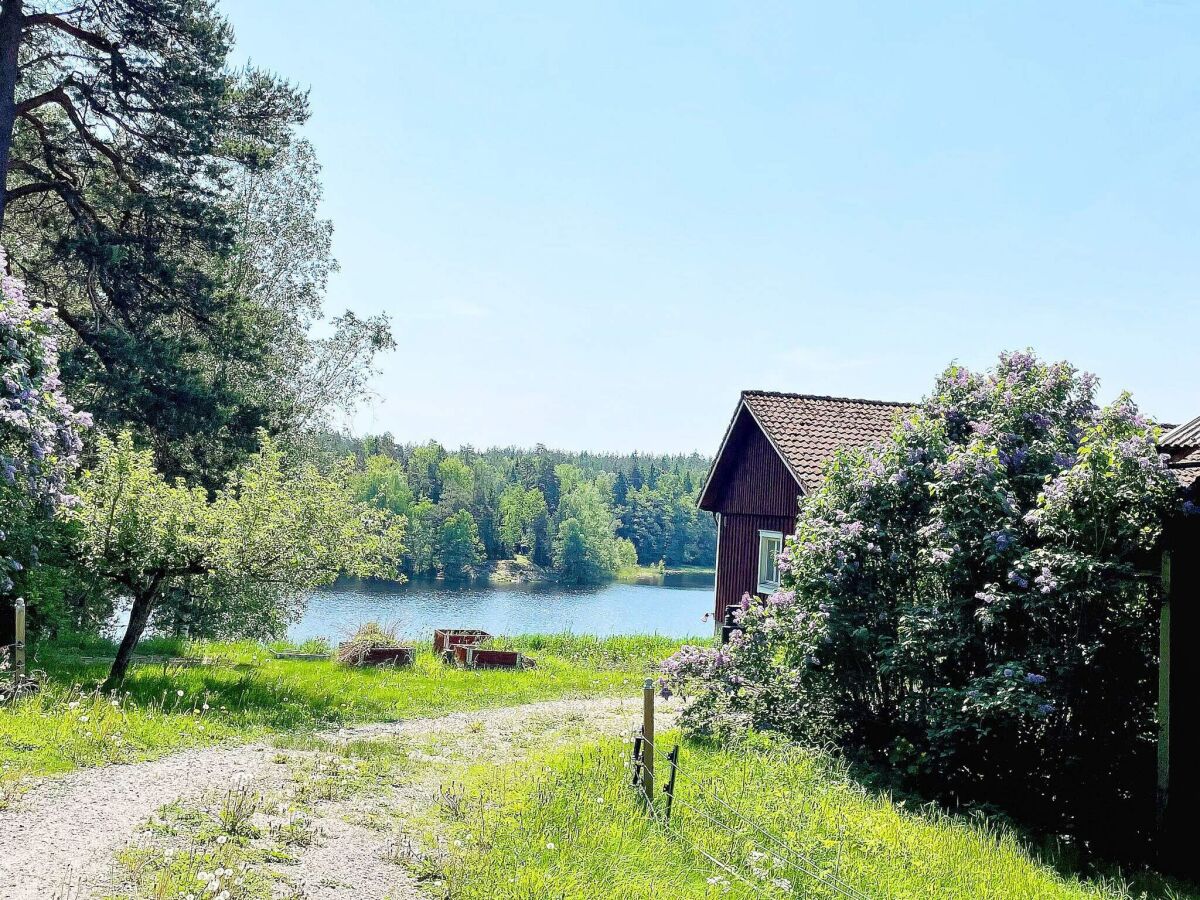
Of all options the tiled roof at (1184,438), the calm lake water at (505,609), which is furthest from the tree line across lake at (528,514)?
the tiled roof at (1184,438)

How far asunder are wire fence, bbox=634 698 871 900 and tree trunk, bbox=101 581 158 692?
8123 millimetres

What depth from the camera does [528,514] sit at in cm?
9938

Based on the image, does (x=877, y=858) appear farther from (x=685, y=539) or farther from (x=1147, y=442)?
(x=685, y=539)

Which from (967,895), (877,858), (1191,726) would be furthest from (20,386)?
(1191,726)

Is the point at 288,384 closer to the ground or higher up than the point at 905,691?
higher up

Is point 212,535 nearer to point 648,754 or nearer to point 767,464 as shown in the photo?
point 648,754

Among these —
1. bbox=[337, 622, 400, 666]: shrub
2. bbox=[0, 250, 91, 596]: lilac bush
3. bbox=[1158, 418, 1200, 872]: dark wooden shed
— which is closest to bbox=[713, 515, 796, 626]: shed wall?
bbox=[337, 622, 400, 666]: shrub

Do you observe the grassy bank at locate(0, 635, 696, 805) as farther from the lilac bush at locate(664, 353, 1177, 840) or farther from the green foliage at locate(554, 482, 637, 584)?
the green foliage at locate(554, 482, 637, 584)

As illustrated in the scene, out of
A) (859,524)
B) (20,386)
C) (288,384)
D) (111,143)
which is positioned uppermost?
(111,143)

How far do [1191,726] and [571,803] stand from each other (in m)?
6.47

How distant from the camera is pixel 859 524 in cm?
1157

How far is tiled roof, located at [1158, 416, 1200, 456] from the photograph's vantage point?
10828mm

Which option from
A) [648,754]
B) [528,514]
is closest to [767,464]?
[648,754]

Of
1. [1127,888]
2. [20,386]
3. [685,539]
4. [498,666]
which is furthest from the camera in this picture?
[685,539]
